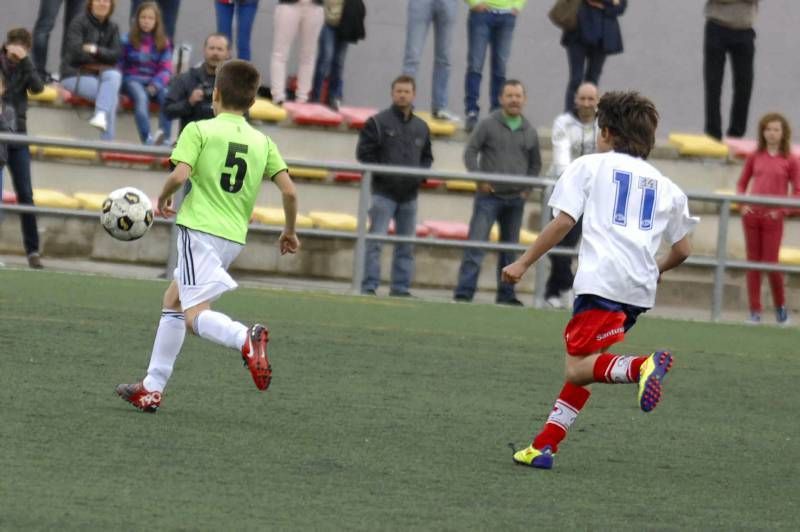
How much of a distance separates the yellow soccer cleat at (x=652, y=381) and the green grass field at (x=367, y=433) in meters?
0.33

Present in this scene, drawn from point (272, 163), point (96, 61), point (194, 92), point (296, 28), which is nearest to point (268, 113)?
point (296, 28)

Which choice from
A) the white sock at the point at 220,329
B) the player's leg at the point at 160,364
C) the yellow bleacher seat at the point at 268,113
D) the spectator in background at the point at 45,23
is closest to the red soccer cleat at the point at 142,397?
the player's leg at the point at 160,364

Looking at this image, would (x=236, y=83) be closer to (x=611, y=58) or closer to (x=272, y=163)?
(x=272, y=163)

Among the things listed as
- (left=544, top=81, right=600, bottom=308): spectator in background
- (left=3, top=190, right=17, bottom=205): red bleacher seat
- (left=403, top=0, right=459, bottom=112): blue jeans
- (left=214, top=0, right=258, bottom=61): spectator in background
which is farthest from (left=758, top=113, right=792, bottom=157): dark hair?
(left=3, top=190, right=17, bottom=205): red bleacher seat

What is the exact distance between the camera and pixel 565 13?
17250mm

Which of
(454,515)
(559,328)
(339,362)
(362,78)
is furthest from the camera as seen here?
(362,78)

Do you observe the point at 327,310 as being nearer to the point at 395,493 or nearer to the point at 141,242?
the point at 141,242

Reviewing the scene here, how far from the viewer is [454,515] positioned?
A: 5852 mm

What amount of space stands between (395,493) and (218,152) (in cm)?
208

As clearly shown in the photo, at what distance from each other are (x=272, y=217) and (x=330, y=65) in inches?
132

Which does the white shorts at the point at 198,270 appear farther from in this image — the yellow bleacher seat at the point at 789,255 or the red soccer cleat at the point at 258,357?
the yellow bleacher seat at the point at 789,255

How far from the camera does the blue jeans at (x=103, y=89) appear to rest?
54.3 feet

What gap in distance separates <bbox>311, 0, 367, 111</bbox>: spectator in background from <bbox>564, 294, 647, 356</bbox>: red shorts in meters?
11.1

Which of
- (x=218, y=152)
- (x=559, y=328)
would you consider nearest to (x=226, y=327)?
(x=218, y=152)
